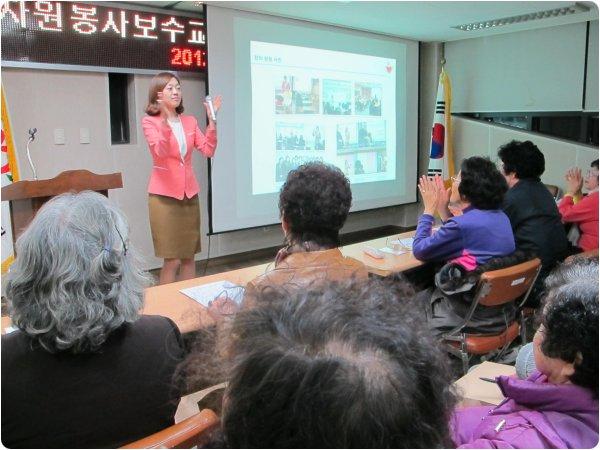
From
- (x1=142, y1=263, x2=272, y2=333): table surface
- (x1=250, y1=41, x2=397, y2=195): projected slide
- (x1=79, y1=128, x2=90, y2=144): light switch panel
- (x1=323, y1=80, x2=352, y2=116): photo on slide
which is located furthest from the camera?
(x1=323, y1=80, x2=352, y2=116): photo on slide

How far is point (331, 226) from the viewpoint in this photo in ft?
6.10

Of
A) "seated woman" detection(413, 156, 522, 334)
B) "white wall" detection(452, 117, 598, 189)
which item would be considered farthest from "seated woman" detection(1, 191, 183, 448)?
"white wall" detection(452, 117, 598, 189)

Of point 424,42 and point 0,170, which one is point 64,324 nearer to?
point 0,170

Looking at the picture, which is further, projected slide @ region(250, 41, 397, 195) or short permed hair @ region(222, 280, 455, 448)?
projected slide @ region(250, 41, 397, 195)

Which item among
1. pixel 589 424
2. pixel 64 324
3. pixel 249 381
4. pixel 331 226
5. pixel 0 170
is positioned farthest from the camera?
pixel 0 170

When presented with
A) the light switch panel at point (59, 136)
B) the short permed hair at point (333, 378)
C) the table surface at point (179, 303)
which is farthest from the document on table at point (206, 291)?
the light switch panel at point (59, 136)

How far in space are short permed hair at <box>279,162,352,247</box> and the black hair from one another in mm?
→ 902

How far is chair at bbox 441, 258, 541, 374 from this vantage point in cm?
217

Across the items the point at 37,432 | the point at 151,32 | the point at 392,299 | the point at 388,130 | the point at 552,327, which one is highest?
the point at 151,32

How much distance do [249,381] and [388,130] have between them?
5.42 meters

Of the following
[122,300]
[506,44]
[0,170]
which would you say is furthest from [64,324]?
[506,44]

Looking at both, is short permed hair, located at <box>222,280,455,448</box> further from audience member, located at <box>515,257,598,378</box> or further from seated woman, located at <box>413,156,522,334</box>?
seated woman, located at <box>413,156,522,334</box>

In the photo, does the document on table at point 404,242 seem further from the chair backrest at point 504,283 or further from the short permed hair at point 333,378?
the short permed hair at point 333,378

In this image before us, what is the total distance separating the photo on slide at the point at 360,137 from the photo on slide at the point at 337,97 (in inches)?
6.1
